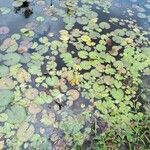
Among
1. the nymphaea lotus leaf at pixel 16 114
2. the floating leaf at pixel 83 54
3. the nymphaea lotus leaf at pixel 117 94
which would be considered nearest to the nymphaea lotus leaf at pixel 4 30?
the floating leaf at pixel 83 54

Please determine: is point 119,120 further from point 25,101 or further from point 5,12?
point 5,12

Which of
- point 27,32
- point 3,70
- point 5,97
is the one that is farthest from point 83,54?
point 5,97

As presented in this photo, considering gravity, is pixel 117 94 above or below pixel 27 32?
below

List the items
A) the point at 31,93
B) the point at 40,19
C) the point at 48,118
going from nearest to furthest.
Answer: the point at 48,118
the point at 31,93
the point at 40,19

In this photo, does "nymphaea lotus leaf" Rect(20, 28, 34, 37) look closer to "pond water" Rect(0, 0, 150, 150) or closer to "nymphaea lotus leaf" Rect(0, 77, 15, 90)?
"pond water" Rect(0, 0, 150, 150)

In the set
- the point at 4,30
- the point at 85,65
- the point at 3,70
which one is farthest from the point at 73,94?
the point at 4,30

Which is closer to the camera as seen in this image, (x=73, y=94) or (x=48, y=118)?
(x=48, y=118)

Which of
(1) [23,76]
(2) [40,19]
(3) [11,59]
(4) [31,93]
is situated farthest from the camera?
(2) [40,19]

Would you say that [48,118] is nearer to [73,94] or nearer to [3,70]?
[73,94]

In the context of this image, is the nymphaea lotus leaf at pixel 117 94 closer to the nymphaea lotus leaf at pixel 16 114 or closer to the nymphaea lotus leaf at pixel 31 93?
the nymphaea lotus leaf at pixel 31 93
